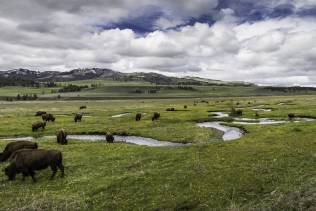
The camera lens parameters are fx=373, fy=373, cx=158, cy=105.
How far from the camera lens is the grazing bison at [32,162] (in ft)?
83.9

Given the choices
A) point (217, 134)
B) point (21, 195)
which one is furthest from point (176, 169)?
point (217, 134)

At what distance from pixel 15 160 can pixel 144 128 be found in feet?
111

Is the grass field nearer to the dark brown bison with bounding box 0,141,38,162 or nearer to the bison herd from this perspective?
the bison herd

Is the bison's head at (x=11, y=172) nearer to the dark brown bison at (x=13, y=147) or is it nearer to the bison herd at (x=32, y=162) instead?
the bison herd at (x=32, y=162)

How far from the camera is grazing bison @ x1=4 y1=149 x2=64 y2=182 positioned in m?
25.6

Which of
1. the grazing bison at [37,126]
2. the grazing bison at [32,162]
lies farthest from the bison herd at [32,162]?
the grazing bison at [37,126]

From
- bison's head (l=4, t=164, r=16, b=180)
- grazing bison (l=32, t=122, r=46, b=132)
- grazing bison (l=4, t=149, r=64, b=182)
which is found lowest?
grazing bison (l=32, t=122, r=46, b=132)

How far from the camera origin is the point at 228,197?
1992 centimetres

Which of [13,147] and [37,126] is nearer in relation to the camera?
[13,147]

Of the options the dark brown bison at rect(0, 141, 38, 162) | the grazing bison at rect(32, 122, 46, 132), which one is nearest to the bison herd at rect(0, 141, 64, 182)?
the dark brown bison at rect(0, 141, 38, 162)

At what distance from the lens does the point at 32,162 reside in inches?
1008

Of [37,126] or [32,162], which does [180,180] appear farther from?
[37,126]

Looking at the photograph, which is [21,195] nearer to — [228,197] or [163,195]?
[163,195]

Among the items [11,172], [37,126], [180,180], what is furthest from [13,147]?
[37,126]
